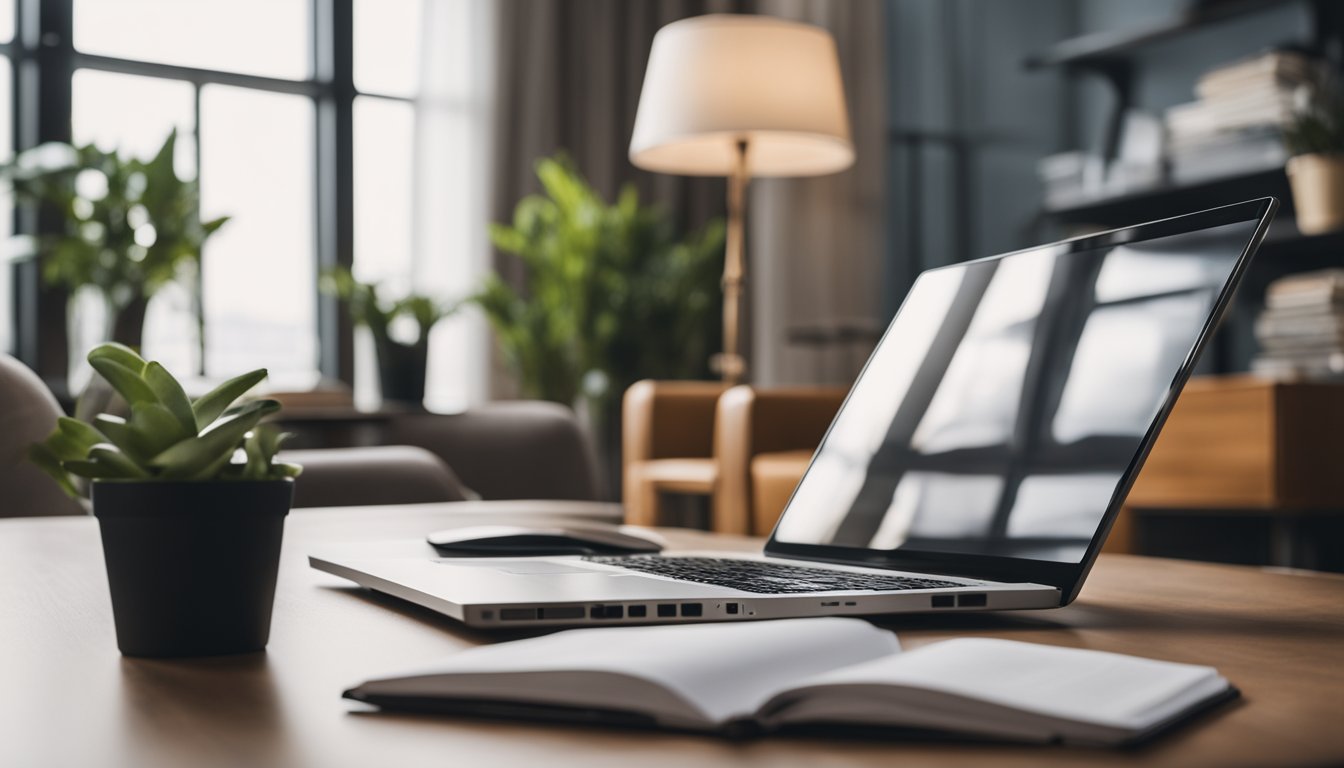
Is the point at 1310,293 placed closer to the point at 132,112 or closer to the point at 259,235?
the point at 259,235

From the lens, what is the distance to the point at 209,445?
0.43 m

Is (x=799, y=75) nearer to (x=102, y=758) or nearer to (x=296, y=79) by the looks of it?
(x=296, y=79)

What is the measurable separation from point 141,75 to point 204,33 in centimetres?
25

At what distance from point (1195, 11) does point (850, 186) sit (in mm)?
1479

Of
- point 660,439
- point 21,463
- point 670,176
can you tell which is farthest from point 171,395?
point 670,176

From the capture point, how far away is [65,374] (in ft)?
11.5

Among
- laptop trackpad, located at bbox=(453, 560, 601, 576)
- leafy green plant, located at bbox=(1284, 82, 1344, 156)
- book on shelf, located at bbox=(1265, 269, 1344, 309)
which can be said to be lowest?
laptop trackpad, located at bbox=(453, 560, 601, 576)

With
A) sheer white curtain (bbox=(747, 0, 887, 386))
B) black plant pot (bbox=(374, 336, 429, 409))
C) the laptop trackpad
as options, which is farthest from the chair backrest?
sheer white curtain (bbox=(747, 0, 887, 386))

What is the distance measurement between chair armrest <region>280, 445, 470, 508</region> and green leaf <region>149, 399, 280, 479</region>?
1096 millimetres

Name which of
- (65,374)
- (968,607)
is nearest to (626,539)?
(968,607)

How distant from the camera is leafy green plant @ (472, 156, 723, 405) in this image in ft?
12.1

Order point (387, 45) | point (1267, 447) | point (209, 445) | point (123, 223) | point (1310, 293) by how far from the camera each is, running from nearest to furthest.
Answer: point (209, 445) → point (1267, 447) → point (123, 223) → point (1310, 293) → point (387, 45)

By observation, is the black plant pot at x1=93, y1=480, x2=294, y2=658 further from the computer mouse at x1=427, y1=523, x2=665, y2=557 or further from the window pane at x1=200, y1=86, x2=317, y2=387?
the window pane at x1=200, y1=86, x2=317, y2=387

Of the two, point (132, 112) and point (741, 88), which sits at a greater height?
Answer: point (132, 112)
